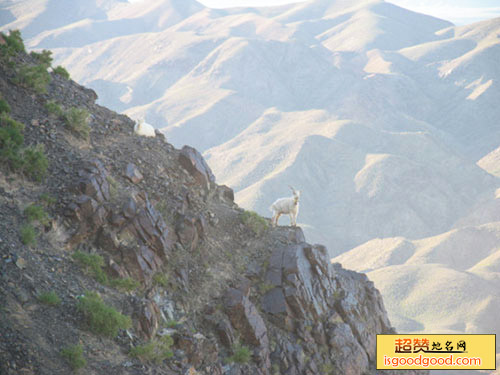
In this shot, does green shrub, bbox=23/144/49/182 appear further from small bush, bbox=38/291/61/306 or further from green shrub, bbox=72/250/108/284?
small bush, bbox=38/291/61/306

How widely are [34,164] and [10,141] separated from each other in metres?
0.99

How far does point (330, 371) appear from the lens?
58.2 feet

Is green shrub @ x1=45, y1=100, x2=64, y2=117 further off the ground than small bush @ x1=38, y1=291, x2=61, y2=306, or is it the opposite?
green shrub @ x1=45, y1=100, x2=64, y2=117

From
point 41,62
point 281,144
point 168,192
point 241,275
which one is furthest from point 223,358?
point 281,144

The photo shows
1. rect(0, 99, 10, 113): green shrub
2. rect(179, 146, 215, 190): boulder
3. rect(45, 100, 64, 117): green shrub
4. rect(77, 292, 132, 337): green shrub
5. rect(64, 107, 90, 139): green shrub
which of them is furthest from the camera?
rect(179, 146, 215, 190): boulder

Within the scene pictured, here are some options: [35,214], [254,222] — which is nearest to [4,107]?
[35,214]

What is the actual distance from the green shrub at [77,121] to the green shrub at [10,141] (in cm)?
189

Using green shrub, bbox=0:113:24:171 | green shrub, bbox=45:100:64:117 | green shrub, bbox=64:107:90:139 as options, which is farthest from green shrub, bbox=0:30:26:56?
green shrub, bbox=0:113:24:171

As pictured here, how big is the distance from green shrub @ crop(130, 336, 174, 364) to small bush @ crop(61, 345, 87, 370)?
1567 mm

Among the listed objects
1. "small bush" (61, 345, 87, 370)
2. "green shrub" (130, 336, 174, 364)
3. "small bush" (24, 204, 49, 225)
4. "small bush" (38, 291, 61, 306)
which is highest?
"small bush" (24, 204, 49, 225)

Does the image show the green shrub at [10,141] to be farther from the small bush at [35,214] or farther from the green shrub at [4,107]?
the small bush at [35,214]

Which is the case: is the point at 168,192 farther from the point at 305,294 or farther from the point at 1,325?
the point at 1,325

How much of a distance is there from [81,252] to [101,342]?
3.22 metres

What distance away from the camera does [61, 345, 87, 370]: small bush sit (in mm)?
11148
